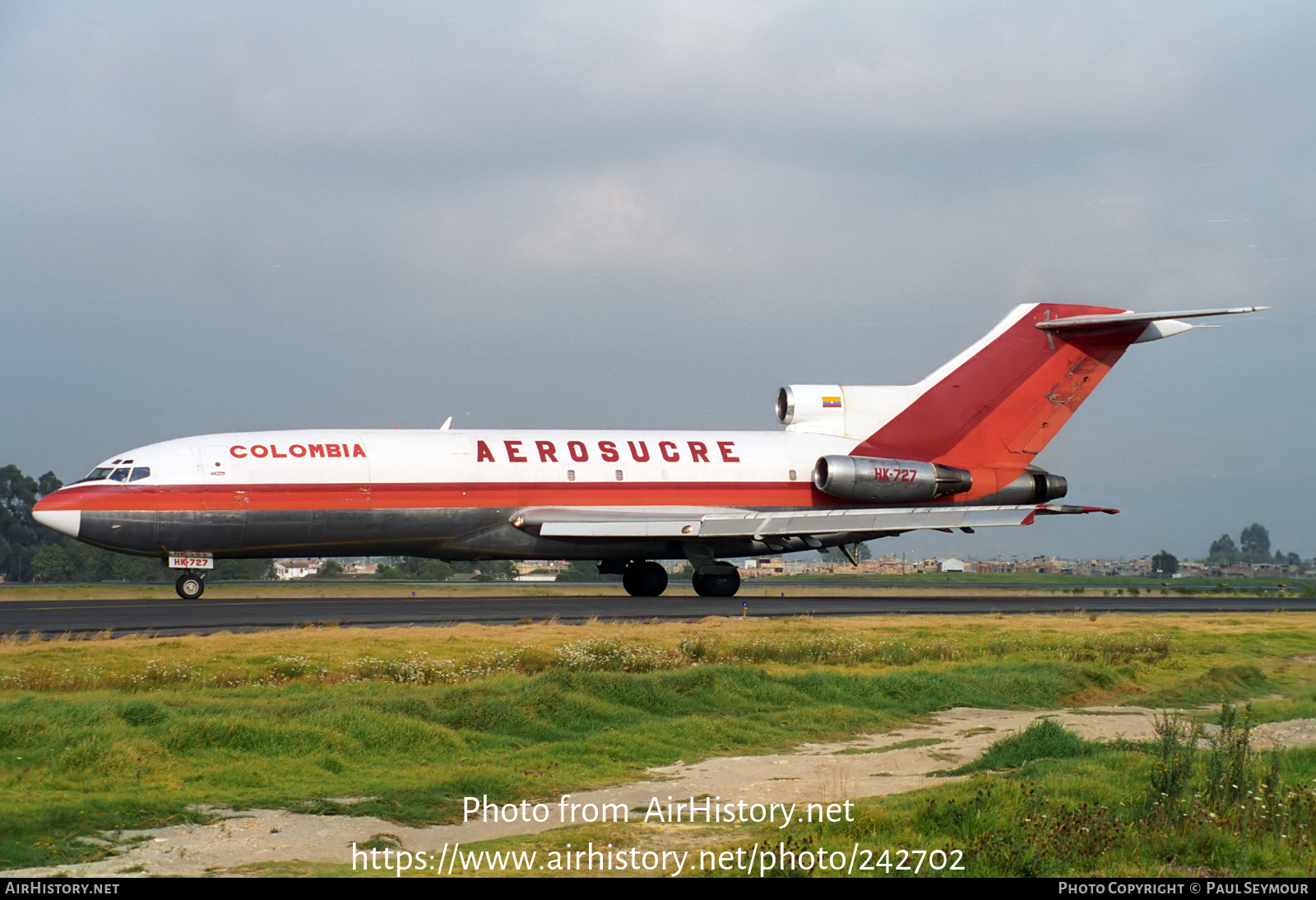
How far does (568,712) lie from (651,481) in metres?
22.6

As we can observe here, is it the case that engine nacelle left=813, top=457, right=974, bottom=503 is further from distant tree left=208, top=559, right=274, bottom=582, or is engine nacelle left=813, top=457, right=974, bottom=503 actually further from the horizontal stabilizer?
distant tree left=208, top=559, right=274, bottom=582

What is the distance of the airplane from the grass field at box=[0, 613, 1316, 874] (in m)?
10.6

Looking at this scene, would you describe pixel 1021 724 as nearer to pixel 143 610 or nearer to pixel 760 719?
pixel 760 719

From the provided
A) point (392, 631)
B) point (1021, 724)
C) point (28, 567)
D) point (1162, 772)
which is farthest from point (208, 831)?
point (28, 567)

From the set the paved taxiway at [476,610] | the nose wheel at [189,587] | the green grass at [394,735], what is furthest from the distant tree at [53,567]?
the green grass at [394,735]

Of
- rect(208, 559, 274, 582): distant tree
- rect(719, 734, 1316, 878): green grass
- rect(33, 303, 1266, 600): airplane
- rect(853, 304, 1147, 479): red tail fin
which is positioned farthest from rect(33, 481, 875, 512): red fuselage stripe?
rect(208, 559, 274, 582): distant tree

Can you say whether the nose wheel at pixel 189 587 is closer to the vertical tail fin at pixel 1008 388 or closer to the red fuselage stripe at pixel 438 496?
the red fuselage stripe at pixel 438 496

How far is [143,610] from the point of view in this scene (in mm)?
28312

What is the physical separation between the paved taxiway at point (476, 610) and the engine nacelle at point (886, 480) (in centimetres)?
340

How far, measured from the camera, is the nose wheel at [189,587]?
33.3 metres

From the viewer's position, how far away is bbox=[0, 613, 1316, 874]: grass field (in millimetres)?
9609

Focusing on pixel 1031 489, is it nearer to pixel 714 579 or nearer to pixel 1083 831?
pixel 714 579
